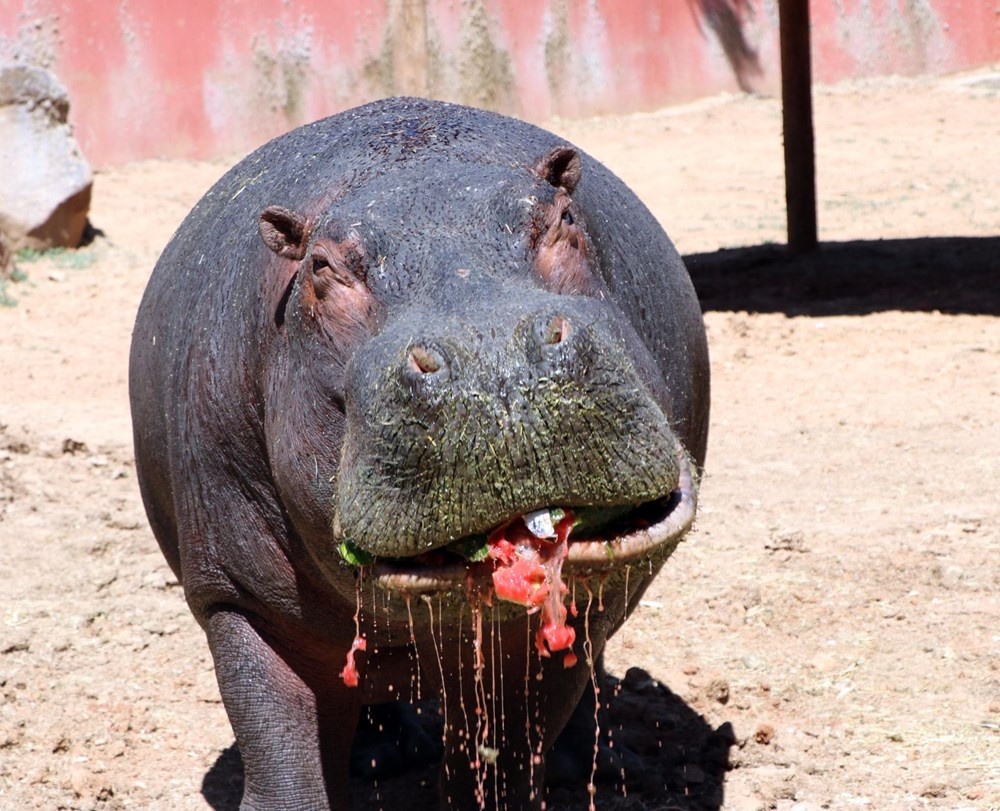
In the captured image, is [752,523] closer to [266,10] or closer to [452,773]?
[452,773]

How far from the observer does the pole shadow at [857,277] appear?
349 inches

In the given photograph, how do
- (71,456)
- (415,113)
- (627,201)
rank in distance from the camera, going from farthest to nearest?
(71,456) < (627,201) < (415,113)

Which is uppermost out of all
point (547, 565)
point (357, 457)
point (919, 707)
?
point (357, 457)

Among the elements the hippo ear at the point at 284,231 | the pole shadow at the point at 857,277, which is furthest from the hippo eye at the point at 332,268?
the pole shadow at the point at 857,277

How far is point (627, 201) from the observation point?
12.1 feet

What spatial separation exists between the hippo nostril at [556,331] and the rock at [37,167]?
910cm

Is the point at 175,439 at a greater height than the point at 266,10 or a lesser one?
lesser

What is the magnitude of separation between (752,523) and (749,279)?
442cm

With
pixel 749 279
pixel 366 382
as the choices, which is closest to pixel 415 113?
pixel 366 382

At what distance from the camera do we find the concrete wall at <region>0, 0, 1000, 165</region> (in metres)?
14.4

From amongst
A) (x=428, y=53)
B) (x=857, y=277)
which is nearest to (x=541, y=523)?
(x=857, y=277)

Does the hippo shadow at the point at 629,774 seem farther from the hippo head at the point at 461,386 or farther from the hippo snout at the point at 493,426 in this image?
the hippo snout at the point at 493,426

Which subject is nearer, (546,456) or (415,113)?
(546,456)

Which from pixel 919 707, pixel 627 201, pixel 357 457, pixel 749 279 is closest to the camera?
pixel 357 457
